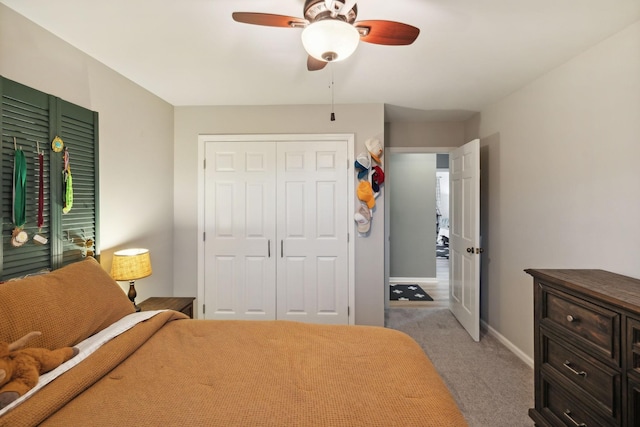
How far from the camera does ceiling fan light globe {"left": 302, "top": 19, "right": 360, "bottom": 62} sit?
1.27 metres

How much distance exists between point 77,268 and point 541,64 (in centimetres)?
331

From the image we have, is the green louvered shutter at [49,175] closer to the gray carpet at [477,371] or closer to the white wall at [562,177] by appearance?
the gray carpet at [477,371]

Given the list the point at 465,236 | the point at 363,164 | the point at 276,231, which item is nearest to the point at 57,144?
the point at 276,231

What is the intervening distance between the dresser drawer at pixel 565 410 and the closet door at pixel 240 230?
7.74 feet

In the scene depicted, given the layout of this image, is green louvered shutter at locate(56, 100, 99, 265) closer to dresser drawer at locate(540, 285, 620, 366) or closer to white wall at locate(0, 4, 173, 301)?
white wall at locate(0, 4, 173, 301)

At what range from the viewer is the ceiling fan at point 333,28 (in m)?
1.28

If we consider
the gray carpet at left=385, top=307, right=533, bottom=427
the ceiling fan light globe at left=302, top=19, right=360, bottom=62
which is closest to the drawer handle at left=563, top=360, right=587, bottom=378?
the gray carpet at left=385, top=307, right=533, bottom=427

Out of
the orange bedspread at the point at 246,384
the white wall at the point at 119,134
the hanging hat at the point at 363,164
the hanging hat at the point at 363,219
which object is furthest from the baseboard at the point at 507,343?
the white wall at the point at 119,134

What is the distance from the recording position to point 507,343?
2.87 meters

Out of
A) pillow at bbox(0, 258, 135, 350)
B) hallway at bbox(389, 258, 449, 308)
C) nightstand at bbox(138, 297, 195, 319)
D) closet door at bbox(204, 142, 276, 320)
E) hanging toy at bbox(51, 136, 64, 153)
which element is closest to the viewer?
pillow at bbox(0, 258, 135, 350)

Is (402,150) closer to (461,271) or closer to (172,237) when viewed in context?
(461,271)

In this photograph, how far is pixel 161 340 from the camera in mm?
1458

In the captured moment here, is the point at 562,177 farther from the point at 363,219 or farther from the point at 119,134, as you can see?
the point at 119,134

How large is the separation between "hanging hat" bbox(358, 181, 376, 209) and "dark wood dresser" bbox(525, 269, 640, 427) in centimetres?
155
